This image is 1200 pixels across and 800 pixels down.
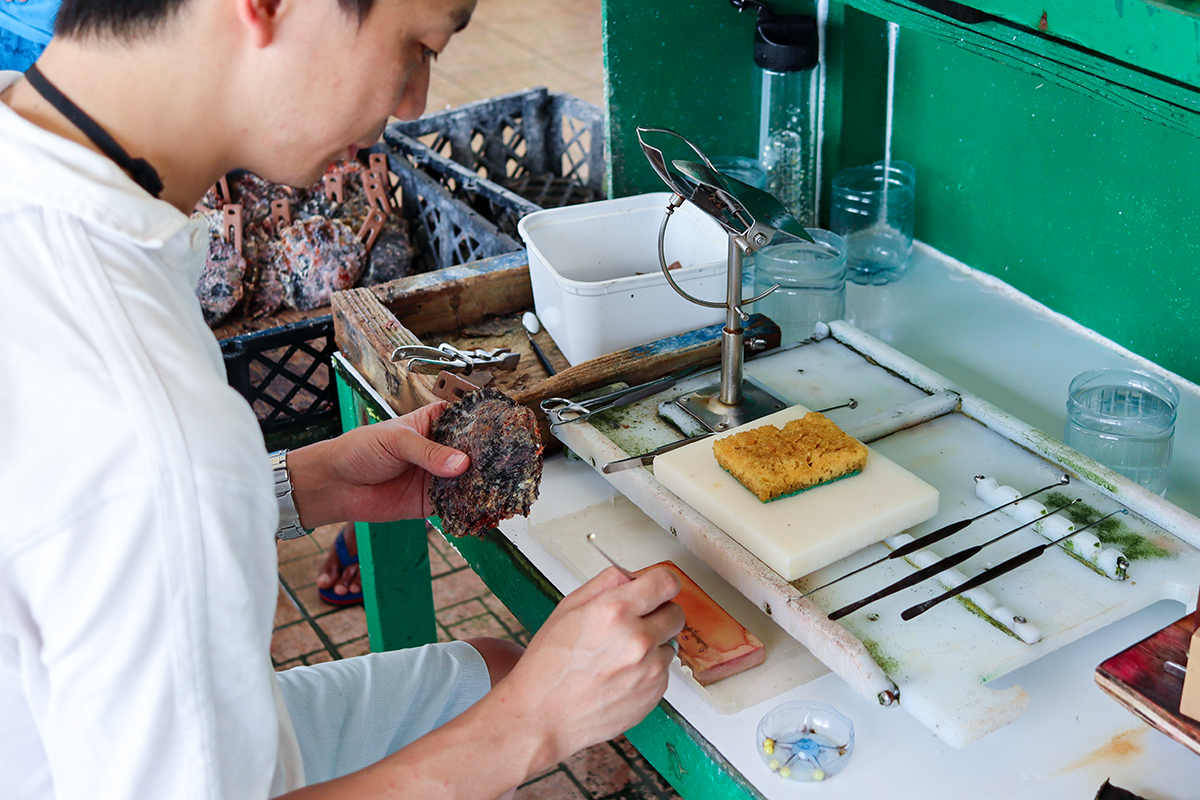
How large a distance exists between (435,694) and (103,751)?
24.8 inches

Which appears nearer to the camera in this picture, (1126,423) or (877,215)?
(1126,423)

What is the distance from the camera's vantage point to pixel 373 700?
4.31ft

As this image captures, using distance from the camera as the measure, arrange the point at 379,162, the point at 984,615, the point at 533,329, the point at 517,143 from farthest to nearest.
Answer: the point at 517,143, the point at 379,162, the point at 533,329, the point at 984,615

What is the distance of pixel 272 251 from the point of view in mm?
2121

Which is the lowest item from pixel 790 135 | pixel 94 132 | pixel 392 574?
pixel 392 574

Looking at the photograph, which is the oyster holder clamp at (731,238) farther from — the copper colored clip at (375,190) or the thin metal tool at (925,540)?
the copper colored clip at (375,190)

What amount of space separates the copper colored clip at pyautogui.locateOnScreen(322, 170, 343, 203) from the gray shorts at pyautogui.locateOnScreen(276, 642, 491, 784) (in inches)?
45.6

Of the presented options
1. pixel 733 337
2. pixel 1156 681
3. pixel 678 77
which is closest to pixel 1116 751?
pixel 1156 681

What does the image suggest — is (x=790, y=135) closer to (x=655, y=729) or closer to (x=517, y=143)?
(x=517, y=143)

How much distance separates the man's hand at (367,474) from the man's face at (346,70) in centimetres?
41

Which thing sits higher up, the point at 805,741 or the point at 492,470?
the point at 492,470

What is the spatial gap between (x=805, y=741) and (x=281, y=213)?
1635 millimetres

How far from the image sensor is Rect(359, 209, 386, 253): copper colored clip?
84.9 inches

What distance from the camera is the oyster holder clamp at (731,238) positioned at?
4.12ft
